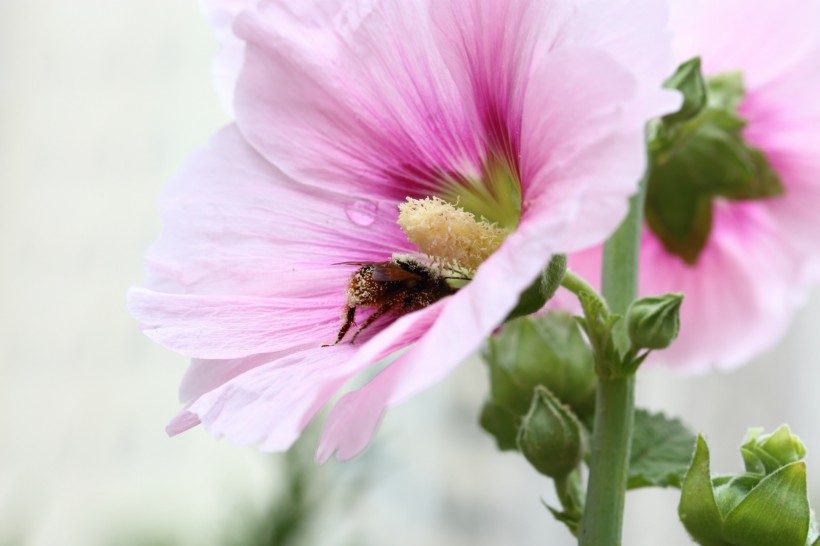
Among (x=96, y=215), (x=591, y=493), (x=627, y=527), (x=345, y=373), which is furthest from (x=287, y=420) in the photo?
(x=627, y=527)

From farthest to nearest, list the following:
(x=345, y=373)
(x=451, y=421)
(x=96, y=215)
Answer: (x=451, y=421), (x=96, y=215), (x=345, y=373)

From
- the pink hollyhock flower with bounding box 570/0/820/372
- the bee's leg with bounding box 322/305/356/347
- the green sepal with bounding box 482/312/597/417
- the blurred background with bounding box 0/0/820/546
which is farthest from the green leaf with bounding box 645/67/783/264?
the blurred background with bounding box 0/0/820/546

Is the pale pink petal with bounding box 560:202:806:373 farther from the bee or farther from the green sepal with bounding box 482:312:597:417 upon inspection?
the bee

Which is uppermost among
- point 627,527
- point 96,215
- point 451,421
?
point 96,215

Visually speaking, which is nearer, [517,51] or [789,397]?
[517,51]

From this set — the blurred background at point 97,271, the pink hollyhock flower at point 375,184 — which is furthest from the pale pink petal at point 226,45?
the blurred background at point 97,271

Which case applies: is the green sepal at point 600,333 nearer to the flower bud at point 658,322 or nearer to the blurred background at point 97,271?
the flower bud at point 658,322

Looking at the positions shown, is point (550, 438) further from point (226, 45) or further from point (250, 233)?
point (226, 45)

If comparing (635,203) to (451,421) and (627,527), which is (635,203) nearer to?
(451,421)
